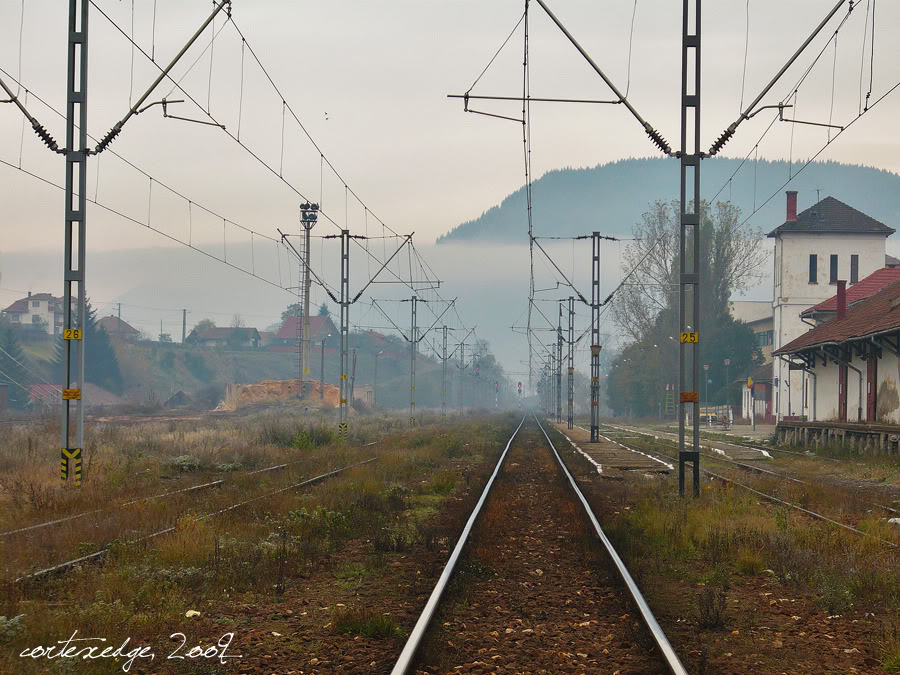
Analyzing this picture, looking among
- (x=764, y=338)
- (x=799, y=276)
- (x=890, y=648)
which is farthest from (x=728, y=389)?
(x=890, y=648)

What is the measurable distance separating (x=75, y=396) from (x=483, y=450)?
1939 centimetres

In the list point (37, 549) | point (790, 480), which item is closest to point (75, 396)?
point (37, 549)

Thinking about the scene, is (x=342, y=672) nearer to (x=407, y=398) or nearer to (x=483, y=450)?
(x=483, y=450)

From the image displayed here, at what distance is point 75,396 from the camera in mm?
18219

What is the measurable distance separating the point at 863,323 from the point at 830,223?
2854 centimetres

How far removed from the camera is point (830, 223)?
60969mm

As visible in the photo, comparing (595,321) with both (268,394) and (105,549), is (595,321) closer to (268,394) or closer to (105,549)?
(105,549)

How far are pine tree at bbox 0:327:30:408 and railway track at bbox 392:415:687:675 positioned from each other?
2919 inches

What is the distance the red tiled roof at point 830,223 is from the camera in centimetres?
6038

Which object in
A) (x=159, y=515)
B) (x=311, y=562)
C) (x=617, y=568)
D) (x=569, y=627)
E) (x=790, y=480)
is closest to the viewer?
(x=569, y=627)

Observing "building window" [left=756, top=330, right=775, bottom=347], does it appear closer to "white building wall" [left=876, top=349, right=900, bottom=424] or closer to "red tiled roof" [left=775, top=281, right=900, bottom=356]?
"red tiled roof" [left=775, top=281, right=900, bottom=356]

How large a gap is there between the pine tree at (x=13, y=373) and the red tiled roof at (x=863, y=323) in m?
63.0

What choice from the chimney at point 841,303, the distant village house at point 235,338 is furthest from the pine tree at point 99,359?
the chimney at point 841,303

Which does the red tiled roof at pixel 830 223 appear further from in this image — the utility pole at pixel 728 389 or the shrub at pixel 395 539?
the shrub at pixel 395 539
